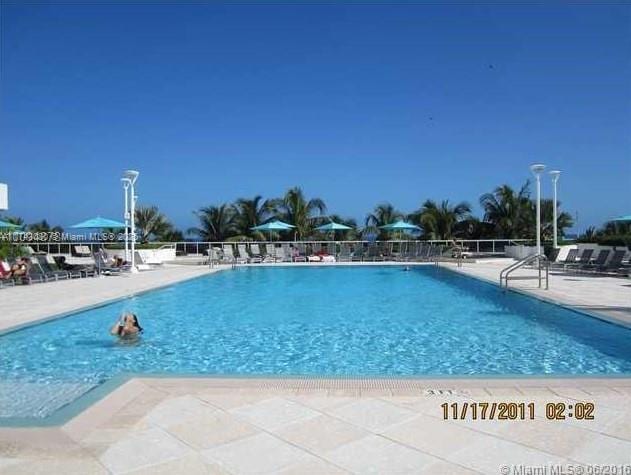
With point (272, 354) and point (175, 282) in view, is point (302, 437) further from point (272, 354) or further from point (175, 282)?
point (175, 282)

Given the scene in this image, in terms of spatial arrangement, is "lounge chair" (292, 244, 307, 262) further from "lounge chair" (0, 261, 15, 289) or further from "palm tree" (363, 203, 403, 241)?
"lounge chair" (0, 261, 15, 289)

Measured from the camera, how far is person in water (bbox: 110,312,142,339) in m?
6.76

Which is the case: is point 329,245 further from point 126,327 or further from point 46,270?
point 126,327

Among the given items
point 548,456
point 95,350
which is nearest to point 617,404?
point 548,456

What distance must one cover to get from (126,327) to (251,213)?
66.0 ft

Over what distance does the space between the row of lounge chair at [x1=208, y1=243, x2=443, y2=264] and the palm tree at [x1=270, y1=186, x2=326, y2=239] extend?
325 centimetres

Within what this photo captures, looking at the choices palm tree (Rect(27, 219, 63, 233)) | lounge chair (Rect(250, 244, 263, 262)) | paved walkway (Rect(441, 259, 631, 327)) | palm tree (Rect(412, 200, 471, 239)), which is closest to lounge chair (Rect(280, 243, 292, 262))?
lounge chair (Rect(250, 244, 263, 262))

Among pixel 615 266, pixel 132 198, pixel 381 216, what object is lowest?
pixel 615 266

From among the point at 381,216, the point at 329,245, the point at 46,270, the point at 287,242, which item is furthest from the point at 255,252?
the point at 46,270

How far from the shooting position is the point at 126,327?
22.3 ft

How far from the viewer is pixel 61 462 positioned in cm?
272

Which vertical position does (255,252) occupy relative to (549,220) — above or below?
below

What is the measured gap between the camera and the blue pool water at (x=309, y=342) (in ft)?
17.6

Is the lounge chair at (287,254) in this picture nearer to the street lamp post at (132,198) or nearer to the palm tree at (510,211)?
the street lamp post at (132,198)
